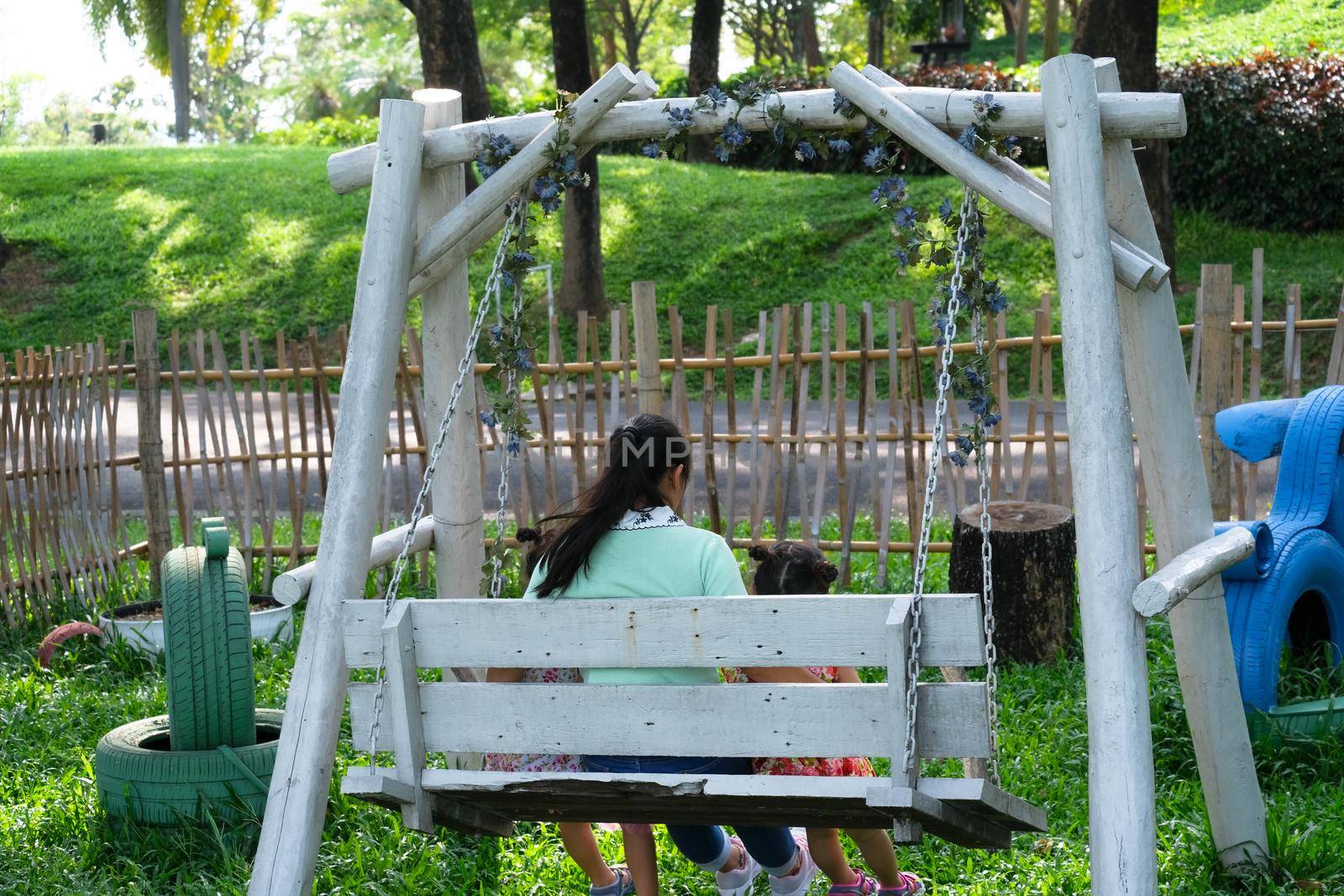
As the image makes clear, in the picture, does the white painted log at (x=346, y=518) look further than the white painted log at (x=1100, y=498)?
Yes

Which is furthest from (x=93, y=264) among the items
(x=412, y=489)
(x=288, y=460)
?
(x=288, y=460)

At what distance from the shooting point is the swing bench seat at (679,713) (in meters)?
2.84

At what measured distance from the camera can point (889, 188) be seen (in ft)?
11.8

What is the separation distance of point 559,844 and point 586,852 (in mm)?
567

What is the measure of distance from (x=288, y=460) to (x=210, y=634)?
2.93 meters

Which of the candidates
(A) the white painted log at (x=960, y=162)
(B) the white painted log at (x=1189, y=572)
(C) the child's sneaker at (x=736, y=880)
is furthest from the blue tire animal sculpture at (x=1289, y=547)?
(C) the child's sneaker at (x=736, y=880)

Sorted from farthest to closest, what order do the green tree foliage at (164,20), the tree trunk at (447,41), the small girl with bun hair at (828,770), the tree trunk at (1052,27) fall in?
1. the green tree foliage at (164,20)
2. the tree trunk at (1052,27)
3. the tree trunk at (447,41)
4. the small girl with bun hair at (828,770)

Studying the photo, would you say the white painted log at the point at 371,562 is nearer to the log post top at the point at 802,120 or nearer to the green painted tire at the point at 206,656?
the green painted tire at the point at 206,656

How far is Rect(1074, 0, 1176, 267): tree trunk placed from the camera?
10867 mm

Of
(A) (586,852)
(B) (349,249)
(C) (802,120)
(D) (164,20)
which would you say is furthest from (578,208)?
(D) (164,20)

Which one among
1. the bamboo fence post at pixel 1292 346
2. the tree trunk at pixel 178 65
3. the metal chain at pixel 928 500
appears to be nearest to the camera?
the metal chain at pixel 928 500

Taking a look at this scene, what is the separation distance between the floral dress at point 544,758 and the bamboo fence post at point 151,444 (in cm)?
390

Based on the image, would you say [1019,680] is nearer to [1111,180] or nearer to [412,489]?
[1111,180]

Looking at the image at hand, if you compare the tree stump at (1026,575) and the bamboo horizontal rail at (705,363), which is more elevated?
the bamboo horizontal rail at (705,363)
